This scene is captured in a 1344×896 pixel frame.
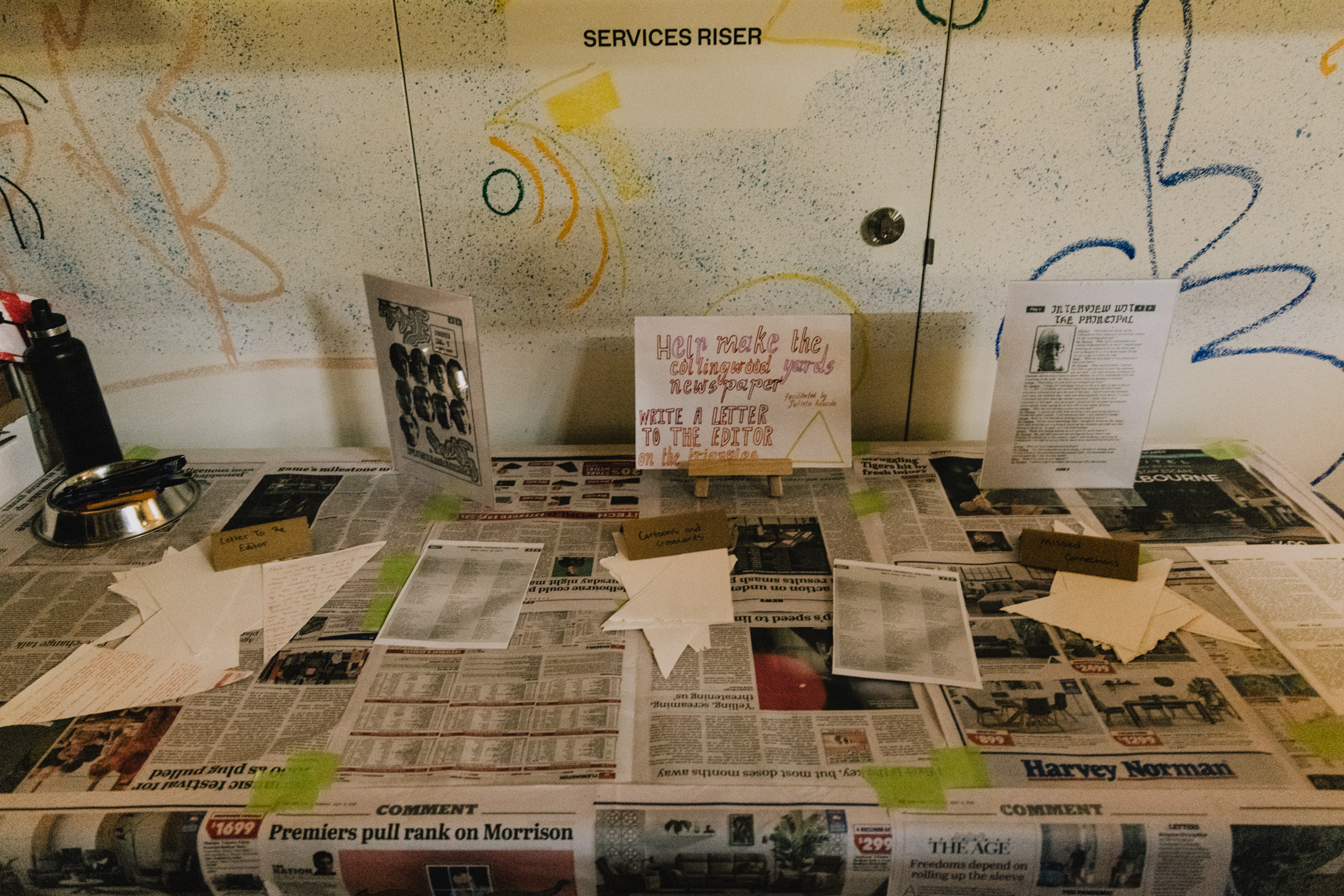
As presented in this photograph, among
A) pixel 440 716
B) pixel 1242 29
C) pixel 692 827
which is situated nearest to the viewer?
pixel 692 827

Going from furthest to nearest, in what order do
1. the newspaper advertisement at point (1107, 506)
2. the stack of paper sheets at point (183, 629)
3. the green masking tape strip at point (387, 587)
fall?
the newspaper advertisement at point (1107, 506), the green masking tape strip at point (387, 587), the stack of paper sheets at point (183, 629)

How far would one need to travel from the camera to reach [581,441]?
50.6 inches

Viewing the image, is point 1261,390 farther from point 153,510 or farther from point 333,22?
point 153,510

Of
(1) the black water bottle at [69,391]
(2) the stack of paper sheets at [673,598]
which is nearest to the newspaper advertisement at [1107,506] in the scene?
(2) the stack of paper sheets at [673,598]

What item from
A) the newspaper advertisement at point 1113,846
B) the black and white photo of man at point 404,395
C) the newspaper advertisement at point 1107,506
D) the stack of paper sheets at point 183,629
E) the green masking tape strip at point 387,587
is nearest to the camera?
the newspaper advertisement at point 1113,846

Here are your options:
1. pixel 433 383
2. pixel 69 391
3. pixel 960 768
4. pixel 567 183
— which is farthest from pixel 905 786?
pixel 69 391

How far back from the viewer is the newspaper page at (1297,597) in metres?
0.79

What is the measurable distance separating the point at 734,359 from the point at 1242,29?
75 cm

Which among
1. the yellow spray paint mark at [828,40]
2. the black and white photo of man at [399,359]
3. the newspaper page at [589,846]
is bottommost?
the newspaper page at [589,846]

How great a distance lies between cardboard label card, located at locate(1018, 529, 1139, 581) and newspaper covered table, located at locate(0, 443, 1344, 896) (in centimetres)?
3

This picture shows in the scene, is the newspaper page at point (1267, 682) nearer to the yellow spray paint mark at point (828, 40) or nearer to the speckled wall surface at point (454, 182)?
the speckled wall surface at point (454, 182)

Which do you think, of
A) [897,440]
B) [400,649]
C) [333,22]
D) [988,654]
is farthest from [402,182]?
[988,654]

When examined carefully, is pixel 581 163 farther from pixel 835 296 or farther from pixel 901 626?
pixel 901 626

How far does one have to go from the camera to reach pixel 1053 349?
40.1 inches
